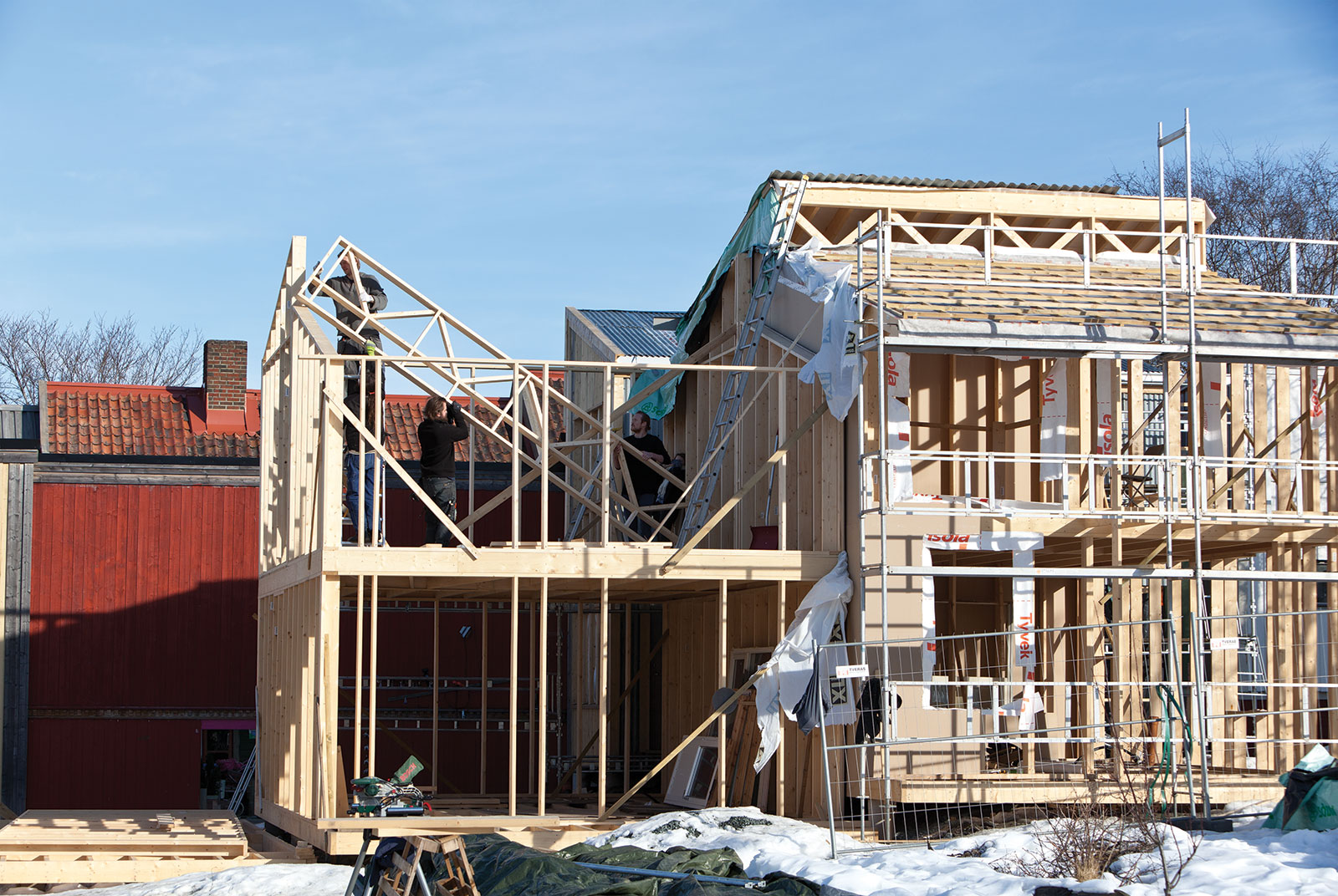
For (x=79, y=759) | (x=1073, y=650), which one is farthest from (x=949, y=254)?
(x=79, y=759)

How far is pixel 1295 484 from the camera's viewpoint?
55.3 ft

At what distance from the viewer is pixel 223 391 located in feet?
84.8

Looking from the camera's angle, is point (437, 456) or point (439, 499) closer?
point (437, 456)

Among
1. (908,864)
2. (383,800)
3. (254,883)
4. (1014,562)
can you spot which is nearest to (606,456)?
(383,800)

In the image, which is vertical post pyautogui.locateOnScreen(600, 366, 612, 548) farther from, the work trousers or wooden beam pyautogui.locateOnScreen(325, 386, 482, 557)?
the work trousers

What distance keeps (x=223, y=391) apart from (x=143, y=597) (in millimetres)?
4336

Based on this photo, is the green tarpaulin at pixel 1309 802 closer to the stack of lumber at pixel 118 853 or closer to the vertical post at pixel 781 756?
the vertical post at pixel 781 756

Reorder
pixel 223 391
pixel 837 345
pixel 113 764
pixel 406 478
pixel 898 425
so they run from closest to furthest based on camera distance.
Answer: pixel 406 478, pixel 837 345, pixel 898 425, pixel 113 764, pixel 223 391

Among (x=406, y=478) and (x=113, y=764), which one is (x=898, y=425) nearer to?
(x=406, y=478)

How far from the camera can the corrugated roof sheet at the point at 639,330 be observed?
79.7ft

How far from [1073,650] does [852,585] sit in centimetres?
352

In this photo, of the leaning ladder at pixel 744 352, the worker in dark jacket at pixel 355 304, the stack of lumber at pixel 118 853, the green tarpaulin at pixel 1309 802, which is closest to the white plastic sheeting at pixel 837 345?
A: the leaning ladder at pixel 744 352

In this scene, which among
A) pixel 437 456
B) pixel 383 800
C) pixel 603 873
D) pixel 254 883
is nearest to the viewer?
pixel 603 873

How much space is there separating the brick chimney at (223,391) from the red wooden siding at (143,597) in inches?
104
